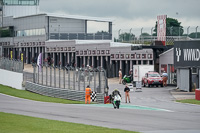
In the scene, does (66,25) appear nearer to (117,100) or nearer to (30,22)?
(30,22)

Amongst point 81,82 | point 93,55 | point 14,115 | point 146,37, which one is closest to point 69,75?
point 81,82

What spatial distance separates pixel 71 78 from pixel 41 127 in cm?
1988

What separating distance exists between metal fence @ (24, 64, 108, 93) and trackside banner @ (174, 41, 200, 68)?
8586 mm

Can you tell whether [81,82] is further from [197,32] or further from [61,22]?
[61,22]

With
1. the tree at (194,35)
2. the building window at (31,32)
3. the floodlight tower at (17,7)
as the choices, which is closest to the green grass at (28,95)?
the tree at (194,35)

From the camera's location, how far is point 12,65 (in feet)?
177

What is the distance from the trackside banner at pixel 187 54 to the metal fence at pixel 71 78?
8.59 m

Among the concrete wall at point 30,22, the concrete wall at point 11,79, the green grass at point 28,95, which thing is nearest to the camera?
the green grass at point 28,95

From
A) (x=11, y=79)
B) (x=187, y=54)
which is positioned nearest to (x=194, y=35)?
(x=187, y=54)

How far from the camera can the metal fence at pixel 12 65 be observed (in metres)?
51.7

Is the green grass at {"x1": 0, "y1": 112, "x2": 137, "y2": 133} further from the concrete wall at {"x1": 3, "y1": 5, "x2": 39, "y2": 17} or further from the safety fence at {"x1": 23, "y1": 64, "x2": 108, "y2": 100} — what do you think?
the concrete wall at {"x1": 3, "y1": 5, "x2": 39, "y2": 17}

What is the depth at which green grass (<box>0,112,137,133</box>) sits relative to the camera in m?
20.8

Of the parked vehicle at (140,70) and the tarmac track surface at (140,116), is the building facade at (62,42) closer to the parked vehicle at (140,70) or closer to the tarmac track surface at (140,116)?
the parked vehicle at (140,70)

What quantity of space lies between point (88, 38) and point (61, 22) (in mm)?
4944
